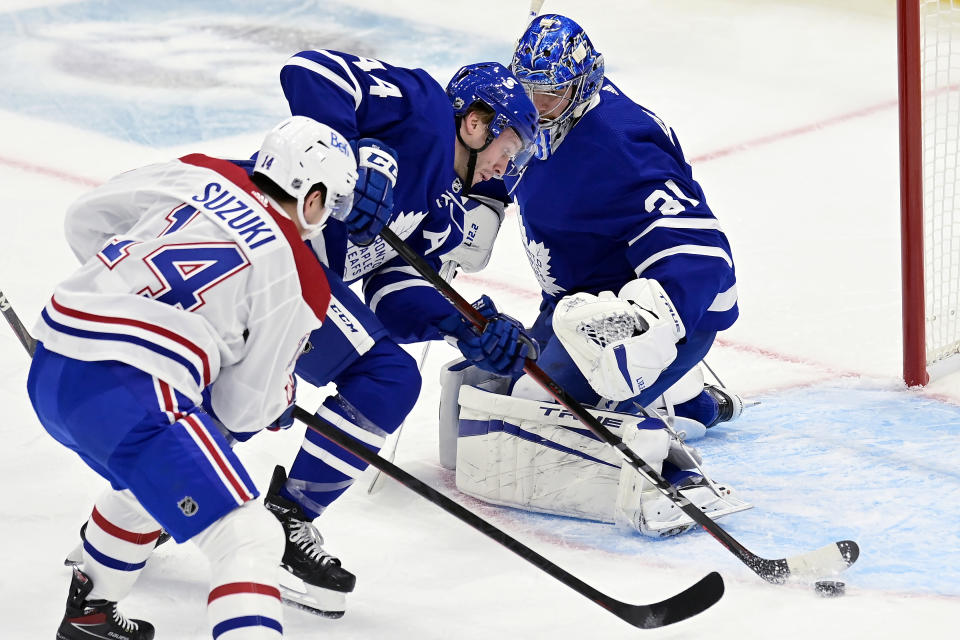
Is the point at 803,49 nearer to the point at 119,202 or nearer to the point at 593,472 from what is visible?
the point at 593,472

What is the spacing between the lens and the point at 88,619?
2320mm

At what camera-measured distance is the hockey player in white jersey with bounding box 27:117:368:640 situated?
1.90 m

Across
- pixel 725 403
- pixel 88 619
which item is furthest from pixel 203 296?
pixel 725 403

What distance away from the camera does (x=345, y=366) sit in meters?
2.62

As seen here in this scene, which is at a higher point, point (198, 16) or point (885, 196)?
point (198, 16)

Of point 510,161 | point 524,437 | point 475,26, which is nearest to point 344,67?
point 510,161

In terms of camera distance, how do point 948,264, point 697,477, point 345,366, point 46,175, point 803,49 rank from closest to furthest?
point 345,366 < point 697,477 < point 948,264 < point 46,175 < point 803,49

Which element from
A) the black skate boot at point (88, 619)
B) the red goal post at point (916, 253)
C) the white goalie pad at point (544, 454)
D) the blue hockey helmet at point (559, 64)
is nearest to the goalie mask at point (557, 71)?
the blue hockey helmet at point (559, 64)

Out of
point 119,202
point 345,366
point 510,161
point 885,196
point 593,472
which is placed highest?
point 119,202

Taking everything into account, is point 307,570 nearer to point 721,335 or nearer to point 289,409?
point 289,409

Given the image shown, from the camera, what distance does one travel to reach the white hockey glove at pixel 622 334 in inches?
109

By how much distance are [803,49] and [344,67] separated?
15.4 ft

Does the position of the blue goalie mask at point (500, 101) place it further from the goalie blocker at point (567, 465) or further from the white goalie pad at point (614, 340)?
the goalie blocker at point (567, 465)

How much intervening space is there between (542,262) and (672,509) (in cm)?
71
